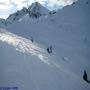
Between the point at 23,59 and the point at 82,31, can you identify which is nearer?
the point at 23,59

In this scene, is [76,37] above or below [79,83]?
above

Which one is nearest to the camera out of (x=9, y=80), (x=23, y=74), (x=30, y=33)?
(x=9, y=80)

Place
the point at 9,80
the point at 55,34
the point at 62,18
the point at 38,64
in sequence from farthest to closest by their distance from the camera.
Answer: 1. the point at 62,18
2. the point at 55,34
3. the point at 38,64
4. the point at 9,80

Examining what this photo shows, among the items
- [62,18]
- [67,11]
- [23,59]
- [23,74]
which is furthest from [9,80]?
[67,11]

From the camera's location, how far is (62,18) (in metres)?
100

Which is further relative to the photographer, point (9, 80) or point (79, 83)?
point (79, 83)

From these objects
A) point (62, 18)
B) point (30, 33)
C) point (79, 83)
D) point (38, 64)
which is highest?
point (62, 18)

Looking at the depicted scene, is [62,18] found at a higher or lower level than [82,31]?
higher

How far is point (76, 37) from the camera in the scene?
→ 77.2m

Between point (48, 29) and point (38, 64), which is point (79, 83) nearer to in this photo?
point (38, 64)

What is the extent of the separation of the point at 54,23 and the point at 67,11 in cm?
1891

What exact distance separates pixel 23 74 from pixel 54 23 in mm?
73031

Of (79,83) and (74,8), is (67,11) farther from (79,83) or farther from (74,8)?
(79,83)

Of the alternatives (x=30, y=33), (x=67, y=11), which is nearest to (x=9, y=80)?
(x=30, y=33)
